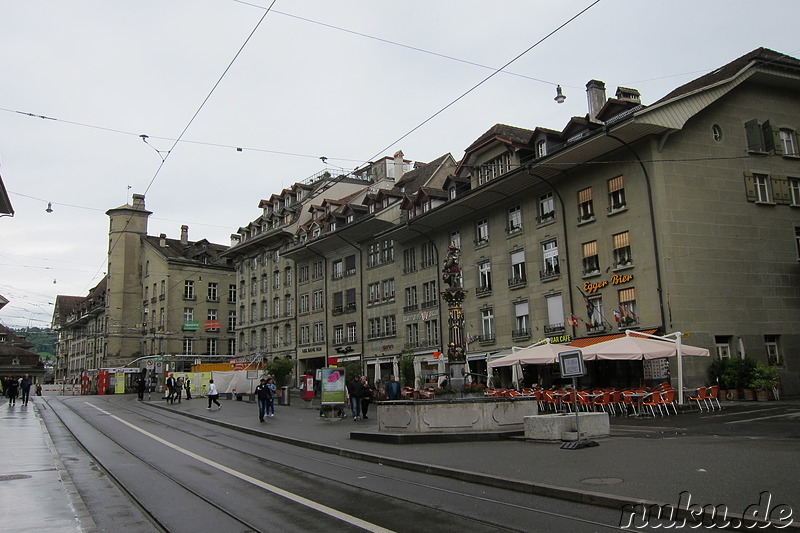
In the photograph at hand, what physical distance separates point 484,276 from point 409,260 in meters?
7.52

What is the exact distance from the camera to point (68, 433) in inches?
857

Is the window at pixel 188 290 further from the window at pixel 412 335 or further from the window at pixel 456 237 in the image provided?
the window at pixel 456 237

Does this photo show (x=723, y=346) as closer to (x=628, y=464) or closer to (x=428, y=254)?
(x=428, y=254)

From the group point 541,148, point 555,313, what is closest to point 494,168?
point 541,148

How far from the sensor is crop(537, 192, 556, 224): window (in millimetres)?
32625

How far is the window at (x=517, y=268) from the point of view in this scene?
112ft

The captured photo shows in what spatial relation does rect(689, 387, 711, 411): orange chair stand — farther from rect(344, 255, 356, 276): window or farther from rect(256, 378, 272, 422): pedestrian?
rect(344, 255, 356, 276): window

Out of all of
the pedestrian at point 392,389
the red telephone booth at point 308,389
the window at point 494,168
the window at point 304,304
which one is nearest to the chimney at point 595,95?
the window at point 494,168

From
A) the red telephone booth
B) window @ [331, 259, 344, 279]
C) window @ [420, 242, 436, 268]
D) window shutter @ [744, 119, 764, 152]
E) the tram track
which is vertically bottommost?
the tram track

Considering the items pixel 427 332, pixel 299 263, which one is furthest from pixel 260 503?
pixel 299 263

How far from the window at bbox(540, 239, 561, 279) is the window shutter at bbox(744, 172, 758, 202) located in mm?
8600

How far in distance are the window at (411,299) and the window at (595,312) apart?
14.4 m

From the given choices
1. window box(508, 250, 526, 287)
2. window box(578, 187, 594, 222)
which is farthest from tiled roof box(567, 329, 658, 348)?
window box(508, 250, 526, 287)

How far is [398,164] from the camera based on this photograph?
56969 millimetres
